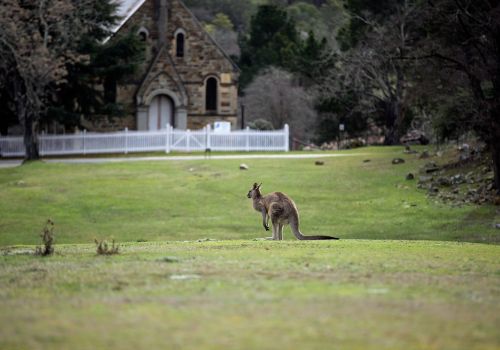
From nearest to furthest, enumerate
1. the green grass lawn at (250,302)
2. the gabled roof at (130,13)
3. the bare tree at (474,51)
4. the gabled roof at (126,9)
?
the green grass lawn at (250,302) → the bare tree at (474,51) → the gabled roof at (126,9) → the gabled roof at (130,13)

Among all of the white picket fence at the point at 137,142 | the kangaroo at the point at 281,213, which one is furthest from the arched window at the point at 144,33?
the kangaroo at the point at 281,213

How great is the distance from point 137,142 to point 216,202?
20541 millimetres

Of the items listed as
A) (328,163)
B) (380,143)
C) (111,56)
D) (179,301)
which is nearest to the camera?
(179,301)

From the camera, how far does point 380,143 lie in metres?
61.0

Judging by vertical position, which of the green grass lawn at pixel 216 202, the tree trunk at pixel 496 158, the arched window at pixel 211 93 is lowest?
the green grass lawn at pixel 216 202

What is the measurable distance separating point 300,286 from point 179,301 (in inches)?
66.1

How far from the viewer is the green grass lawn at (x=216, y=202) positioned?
3023 cm

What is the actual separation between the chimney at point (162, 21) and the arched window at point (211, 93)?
4.21m

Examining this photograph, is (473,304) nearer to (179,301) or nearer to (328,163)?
(179,301)

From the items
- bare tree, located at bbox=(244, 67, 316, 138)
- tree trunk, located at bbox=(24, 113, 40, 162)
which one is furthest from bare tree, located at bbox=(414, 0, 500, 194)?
bare tree, located at bbox=(244, 67, 316, 138)

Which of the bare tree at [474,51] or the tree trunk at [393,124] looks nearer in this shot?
the bare tree at [474,51]

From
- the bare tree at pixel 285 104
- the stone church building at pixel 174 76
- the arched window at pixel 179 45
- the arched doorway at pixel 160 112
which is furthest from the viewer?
the bare tree at pixel 285 104

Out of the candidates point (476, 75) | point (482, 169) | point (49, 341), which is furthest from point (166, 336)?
point (482, 169)

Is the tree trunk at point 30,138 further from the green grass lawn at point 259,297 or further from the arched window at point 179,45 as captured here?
the green grass lawn at point 259,297
